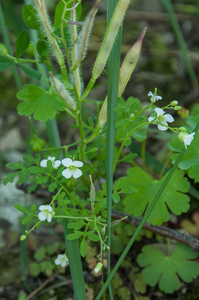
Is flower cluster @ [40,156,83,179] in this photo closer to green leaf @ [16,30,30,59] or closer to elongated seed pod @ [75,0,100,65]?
elongated seed pod @ [75,0,100,65]

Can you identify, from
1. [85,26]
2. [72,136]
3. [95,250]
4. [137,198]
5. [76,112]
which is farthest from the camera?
[72,136]

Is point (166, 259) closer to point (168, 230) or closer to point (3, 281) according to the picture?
point (168, 230)

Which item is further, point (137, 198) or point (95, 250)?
point (95, 250)

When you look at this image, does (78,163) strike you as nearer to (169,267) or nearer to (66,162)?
(66,162)

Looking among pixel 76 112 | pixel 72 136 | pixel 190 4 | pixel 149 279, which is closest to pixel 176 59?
pixel 190 4

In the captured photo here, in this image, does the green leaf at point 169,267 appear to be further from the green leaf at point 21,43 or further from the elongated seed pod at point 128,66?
the green leaf at point 21,43

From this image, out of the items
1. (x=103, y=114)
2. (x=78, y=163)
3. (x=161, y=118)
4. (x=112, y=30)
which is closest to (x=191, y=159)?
(x=161, y=118)
